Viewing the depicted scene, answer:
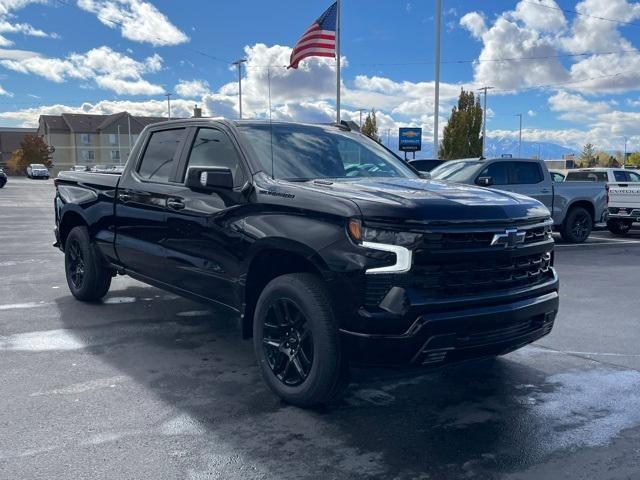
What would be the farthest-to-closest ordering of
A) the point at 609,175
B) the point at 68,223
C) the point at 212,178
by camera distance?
the point at 609,175
the point at 68,223
the point at 212,178

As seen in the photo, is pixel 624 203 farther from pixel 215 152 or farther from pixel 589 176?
pixel 215 152

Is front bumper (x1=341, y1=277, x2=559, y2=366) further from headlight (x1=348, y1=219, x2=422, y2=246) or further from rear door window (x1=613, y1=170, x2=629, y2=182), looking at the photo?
rear door window (x1=613, y1=170, x2=629, y2=182)

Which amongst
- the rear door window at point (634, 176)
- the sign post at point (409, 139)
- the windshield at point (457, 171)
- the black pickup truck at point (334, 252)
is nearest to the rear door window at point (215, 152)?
the black pickup truck at point (334, 252)

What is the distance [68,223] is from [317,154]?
11.9ft

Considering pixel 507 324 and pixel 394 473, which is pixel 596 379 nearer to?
Result: pixel 507 324

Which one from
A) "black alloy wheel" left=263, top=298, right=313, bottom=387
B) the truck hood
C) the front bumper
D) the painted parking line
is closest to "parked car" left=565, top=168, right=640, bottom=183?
the painted parking line

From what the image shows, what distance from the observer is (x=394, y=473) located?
3.13m

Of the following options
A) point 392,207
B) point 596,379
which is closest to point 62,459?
point 392,207

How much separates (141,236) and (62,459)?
256 centimetres

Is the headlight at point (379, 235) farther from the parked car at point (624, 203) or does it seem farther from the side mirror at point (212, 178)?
Answer: the parked car at point (624, 203)

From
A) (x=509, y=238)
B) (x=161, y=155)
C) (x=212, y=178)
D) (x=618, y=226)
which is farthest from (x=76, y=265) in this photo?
(x=618, y=226)

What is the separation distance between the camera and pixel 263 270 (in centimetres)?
427

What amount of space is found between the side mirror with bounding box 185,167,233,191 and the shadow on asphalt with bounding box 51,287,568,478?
1.41m

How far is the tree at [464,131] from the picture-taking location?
166 feet
